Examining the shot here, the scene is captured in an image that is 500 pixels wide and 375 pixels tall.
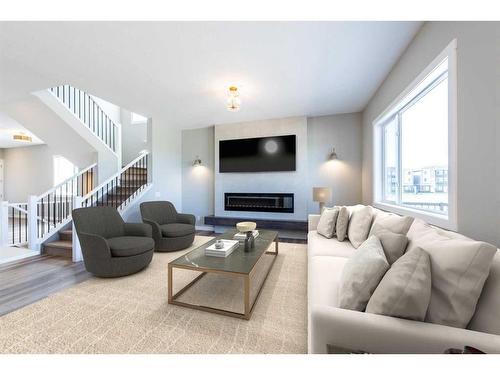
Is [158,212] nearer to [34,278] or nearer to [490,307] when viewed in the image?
[34,278]

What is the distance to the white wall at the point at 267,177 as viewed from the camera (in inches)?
185

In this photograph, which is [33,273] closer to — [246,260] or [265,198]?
[246,260]

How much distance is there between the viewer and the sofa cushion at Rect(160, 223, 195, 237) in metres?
3.41

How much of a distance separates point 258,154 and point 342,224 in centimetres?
282

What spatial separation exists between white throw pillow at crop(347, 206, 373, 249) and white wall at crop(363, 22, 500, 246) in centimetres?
85

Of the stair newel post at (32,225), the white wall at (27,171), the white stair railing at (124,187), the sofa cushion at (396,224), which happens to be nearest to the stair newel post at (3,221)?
the stair newel post at (32,225)

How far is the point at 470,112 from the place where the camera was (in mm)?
1442

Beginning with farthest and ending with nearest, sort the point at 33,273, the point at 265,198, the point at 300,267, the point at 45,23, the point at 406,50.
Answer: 1. the point at 265,198
2. the point at 300,267
3. the point at 33,273
4. the point at 406,50
5. the point at 45,23

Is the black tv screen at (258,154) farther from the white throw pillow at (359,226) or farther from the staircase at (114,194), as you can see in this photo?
the white throw pillow at (359,226)

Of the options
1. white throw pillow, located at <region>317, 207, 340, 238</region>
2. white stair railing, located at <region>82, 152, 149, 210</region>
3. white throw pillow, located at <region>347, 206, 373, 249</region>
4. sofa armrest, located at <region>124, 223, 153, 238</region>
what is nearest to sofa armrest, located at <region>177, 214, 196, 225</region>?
sofa armrest, located at <region>124, 223, 153, 238</region>

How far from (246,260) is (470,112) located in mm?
2090

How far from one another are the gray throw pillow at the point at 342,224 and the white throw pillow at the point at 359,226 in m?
0.07
